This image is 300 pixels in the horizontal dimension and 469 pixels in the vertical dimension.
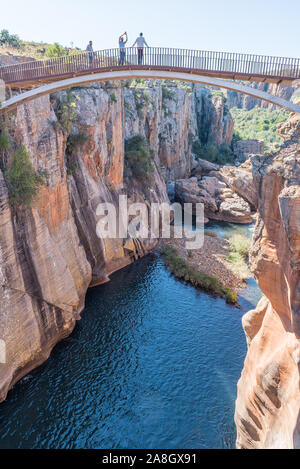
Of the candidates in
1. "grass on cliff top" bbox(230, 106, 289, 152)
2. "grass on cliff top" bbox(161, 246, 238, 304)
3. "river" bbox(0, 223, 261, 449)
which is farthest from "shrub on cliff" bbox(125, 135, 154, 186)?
"grass on cliff top" bbox(230, 106, 289, 152)

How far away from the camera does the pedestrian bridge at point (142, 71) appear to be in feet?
42.9

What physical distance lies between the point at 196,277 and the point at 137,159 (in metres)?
14.8

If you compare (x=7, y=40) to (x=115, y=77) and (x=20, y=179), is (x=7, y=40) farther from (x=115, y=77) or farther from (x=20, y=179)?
(x=20, y=179)

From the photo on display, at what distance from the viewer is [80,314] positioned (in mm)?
19609

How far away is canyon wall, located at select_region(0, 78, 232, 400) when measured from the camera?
44.7 feet

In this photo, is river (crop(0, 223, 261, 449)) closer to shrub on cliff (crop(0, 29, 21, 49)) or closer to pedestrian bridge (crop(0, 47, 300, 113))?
pedestrian bridge (crop(0, 47, 300, 113))

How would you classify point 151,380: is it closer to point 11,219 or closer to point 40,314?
point 40,314

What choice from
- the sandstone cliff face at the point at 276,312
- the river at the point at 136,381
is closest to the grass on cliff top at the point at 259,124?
the river at the point at 136,381

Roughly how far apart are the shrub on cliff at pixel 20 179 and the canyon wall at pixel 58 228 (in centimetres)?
36

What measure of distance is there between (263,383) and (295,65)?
11536 millimetres

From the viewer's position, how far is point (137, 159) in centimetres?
3325

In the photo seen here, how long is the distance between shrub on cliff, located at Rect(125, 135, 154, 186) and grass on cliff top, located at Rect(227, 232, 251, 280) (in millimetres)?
11136

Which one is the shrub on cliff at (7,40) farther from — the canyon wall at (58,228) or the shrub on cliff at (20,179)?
the shrub on cliff at (20,179)
